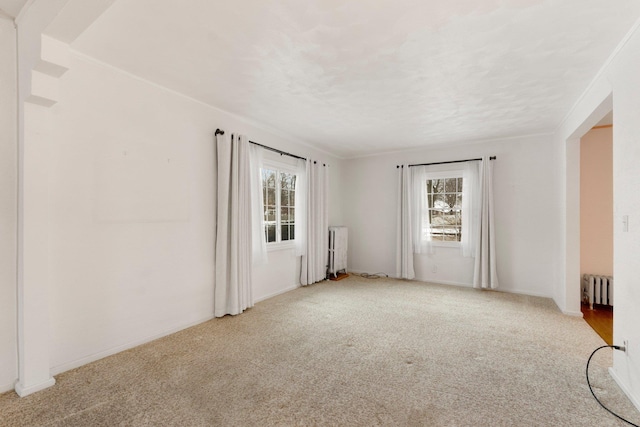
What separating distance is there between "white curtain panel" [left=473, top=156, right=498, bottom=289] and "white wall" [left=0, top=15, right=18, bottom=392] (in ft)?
18.1

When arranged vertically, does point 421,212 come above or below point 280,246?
above

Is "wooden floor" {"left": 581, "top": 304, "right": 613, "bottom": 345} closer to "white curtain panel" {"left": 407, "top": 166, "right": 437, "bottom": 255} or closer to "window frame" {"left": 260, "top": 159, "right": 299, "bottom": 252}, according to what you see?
"white curtain panel" {"left": 407, "top": 166, "right": 437, "bottom": 255}

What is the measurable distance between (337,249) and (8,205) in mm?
4565

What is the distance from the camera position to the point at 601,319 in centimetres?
361

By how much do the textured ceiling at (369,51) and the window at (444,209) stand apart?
1784 millimetres

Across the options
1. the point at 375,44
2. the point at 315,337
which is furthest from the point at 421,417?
the point at 375,44

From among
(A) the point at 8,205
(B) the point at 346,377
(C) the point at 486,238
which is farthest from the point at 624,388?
(A) the point at 8,205

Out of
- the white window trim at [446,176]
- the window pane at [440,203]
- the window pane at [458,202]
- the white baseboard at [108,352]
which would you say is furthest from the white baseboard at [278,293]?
the window pane at [458,202]

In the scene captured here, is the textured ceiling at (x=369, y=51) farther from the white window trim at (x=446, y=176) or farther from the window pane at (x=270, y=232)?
the window pane at (x=270, y=232)

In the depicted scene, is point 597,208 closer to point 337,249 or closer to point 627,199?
point 627,199

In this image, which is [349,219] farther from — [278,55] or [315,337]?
[278,55]

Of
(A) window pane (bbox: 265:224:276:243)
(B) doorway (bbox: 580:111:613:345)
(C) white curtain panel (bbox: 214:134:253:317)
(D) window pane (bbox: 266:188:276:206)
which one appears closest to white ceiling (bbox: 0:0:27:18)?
(C) white curtain panel (bbox: 214:134:253:317)

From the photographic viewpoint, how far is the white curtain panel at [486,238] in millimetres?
4828

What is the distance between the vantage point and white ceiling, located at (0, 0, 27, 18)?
1.98 m
